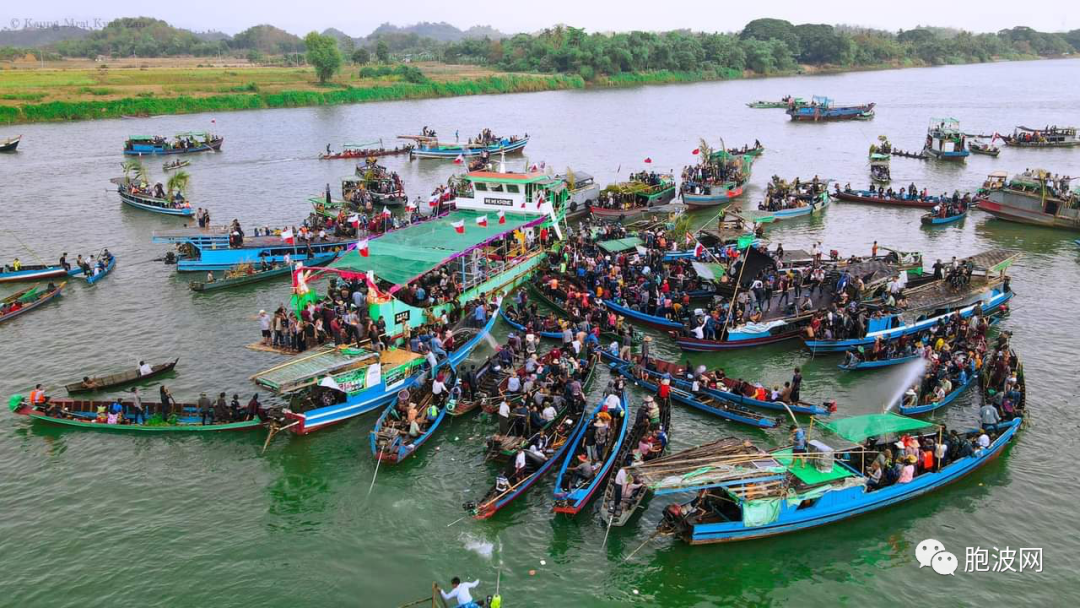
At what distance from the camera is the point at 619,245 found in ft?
120

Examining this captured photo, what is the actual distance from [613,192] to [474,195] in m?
12.7

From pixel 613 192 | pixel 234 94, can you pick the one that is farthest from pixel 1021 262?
pixel 234 94

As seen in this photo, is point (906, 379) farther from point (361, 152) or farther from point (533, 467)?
point (361, 152)

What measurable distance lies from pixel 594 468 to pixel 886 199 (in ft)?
136

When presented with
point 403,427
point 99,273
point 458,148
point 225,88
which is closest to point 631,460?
point 403,427

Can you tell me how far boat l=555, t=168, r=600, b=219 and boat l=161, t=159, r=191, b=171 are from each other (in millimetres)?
37671

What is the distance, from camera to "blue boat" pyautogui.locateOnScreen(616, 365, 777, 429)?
2308 cm

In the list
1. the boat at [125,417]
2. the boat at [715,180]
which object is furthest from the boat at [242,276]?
the boat at [715,180]

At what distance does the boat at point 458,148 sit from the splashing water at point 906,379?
162 feet

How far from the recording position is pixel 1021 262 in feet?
134

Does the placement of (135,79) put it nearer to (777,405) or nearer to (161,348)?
(161,348)

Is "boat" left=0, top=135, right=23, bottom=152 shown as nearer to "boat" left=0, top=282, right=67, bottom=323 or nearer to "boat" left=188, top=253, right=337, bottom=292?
"boat" left=0, top=282, right=67, bottom=323

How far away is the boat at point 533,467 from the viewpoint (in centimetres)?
1906

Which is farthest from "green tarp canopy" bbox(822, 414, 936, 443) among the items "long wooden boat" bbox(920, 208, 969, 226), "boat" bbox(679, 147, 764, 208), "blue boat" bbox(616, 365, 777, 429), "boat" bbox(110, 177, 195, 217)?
"boat" bbox(110, 177, 195, 217)
